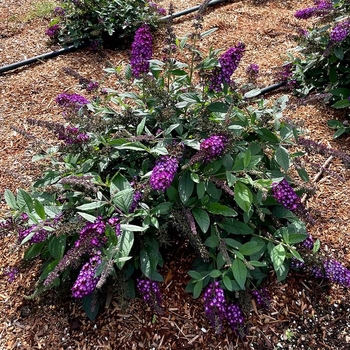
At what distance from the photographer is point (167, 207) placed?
2.03 meters

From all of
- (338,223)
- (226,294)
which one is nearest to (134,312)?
(226,294)

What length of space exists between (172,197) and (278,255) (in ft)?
2.14

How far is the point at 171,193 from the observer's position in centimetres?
212

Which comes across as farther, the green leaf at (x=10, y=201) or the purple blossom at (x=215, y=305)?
the green leaf at (x=10, y=201)

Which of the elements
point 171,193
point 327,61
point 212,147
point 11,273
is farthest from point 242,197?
point 327,61

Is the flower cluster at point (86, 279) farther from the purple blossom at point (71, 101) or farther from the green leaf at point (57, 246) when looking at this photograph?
the purple blossom at point (71, 101)

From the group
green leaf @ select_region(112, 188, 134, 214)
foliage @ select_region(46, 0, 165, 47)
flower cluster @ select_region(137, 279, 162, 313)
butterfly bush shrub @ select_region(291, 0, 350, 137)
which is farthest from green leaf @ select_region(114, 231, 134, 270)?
foliage @ select_region(46, 0, 165, 47)

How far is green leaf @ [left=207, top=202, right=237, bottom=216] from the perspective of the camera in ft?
6.73

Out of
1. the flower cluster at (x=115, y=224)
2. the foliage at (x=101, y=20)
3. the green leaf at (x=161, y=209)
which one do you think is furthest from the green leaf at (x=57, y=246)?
the foliage at (x=101, y=20)

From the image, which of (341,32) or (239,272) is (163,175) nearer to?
(239,272)

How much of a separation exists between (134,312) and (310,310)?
1.03 meters

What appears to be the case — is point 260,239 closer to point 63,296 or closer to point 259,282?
point 259,282

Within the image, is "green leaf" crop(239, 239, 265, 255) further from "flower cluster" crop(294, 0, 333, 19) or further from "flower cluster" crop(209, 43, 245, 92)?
"flower cluster" crop(294, 0, 333, 19)

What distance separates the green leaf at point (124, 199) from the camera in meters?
1.88
